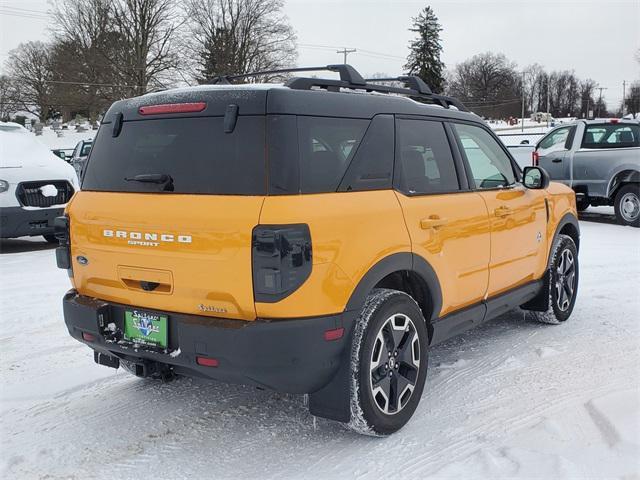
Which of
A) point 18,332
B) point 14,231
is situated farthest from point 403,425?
point 14,231

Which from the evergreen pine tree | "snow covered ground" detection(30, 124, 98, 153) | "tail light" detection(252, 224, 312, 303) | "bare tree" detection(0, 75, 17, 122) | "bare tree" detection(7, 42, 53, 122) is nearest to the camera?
"tail light" detection(252, 224, 312, 303)

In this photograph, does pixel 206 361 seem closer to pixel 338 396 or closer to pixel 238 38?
pixel 338 396

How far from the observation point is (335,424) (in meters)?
3.55

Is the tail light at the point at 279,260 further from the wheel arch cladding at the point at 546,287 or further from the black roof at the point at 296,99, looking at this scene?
the wheel arch cladding at the point at 546,287

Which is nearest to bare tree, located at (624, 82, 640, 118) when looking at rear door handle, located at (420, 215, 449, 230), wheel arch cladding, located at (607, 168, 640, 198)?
wheel arch cladding, located at (607, 168, 640, 198)

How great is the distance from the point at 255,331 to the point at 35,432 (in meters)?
1.64

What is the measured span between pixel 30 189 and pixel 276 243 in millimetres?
7724

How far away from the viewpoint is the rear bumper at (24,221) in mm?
8891

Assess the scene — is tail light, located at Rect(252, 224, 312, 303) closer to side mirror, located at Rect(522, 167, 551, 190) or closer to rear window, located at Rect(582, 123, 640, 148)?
side mirror, located at Rect(522, 167, 551, 190)

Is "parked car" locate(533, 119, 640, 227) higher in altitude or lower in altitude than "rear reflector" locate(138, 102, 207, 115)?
lower

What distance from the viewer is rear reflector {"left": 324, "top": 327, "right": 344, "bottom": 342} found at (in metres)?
2.96

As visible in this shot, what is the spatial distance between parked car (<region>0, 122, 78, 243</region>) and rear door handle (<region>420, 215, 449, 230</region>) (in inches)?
284

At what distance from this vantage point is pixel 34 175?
30.5 ft

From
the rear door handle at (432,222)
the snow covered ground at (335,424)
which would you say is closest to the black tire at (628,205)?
the snow covered ground at (335,424)
